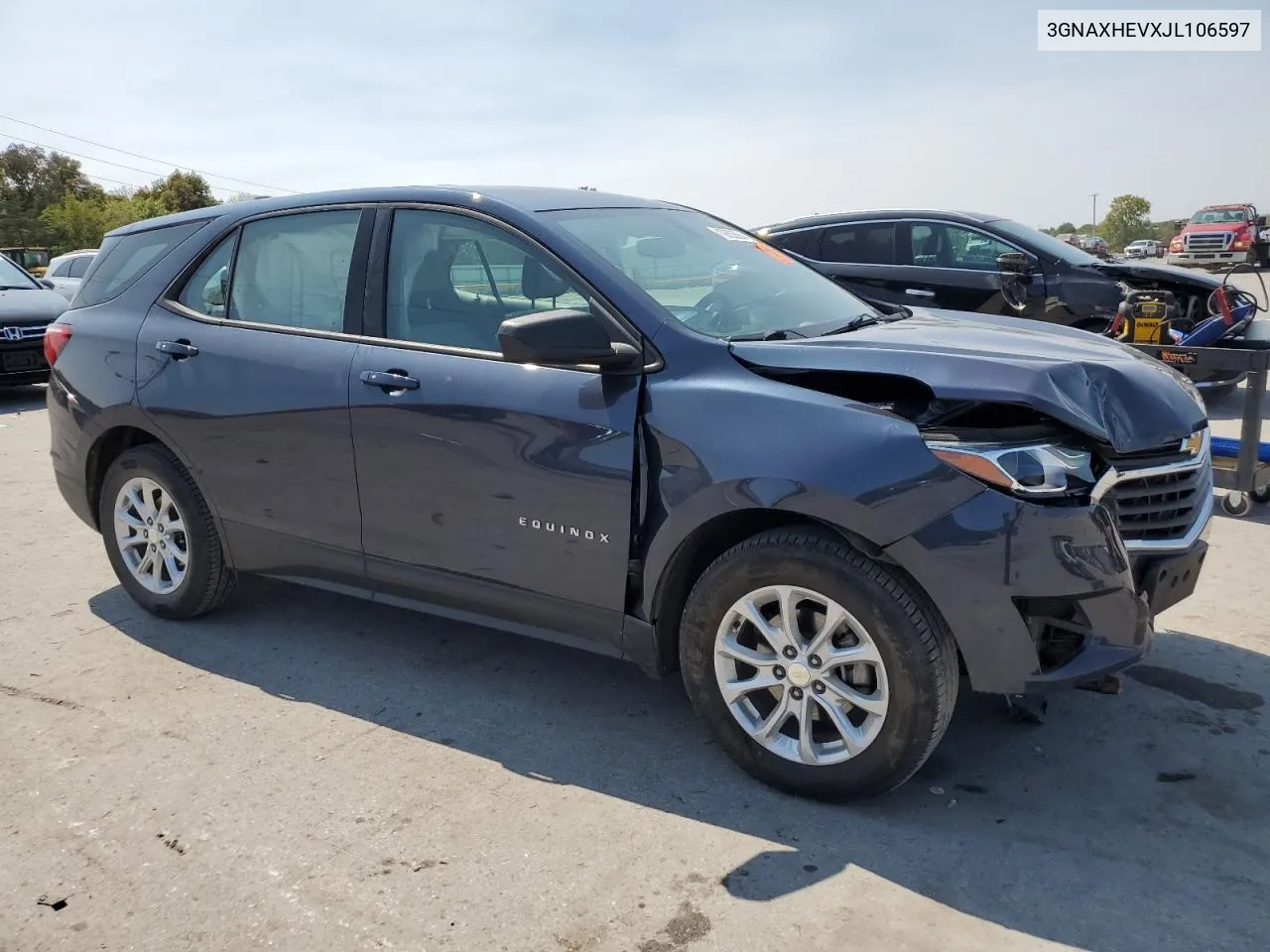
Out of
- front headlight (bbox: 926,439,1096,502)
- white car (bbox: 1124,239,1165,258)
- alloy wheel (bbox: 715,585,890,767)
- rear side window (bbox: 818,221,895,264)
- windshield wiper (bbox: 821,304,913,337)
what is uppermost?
white car (bbox: 1124,239,1165,258)

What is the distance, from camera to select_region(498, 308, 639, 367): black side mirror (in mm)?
3104

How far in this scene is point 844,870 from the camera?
2717mm

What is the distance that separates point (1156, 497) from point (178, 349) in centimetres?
369

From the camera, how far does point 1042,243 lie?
921cm

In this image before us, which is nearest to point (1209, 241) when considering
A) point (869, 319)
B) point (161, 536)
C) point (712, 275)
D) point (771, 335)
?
point (869, 319)

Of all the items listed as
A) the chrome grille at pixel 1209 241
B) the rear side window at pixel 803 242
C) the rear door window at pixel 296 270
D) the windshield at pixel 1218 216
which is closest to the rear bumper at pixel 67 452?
the rear door window at pixel 296 270

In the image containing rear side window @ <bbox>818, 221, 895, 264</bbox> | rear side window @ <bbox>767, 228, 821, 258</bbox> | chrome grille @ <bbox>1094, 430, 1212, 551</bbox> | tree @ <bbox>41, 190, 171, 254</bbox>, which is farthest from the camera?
tree @ <bbox>41, 190, 171, 254</bbox>

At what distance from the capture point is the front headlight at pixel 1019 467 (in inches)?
106

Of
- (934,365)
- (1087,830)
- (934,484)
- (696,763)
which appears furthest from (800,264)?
(1087,830)

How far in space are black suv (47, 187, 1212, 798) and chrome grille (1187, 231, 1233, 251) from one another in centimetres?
3423

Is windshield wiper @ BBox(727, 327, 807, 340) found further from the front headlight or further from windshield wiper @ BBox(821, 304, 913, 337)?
the front headlight

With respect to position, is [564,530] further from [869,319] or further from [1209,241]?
[1209,241]

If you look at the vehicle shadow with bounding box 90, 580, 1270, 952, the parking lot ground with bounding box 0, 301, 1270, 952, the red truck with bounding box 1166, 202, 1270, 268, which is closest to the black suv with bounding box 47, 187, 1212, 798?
the vehicle shadow with bounding box 90, 580, 1270, 952

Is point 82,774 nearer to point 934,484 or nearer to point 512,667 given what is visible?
point 512,667
